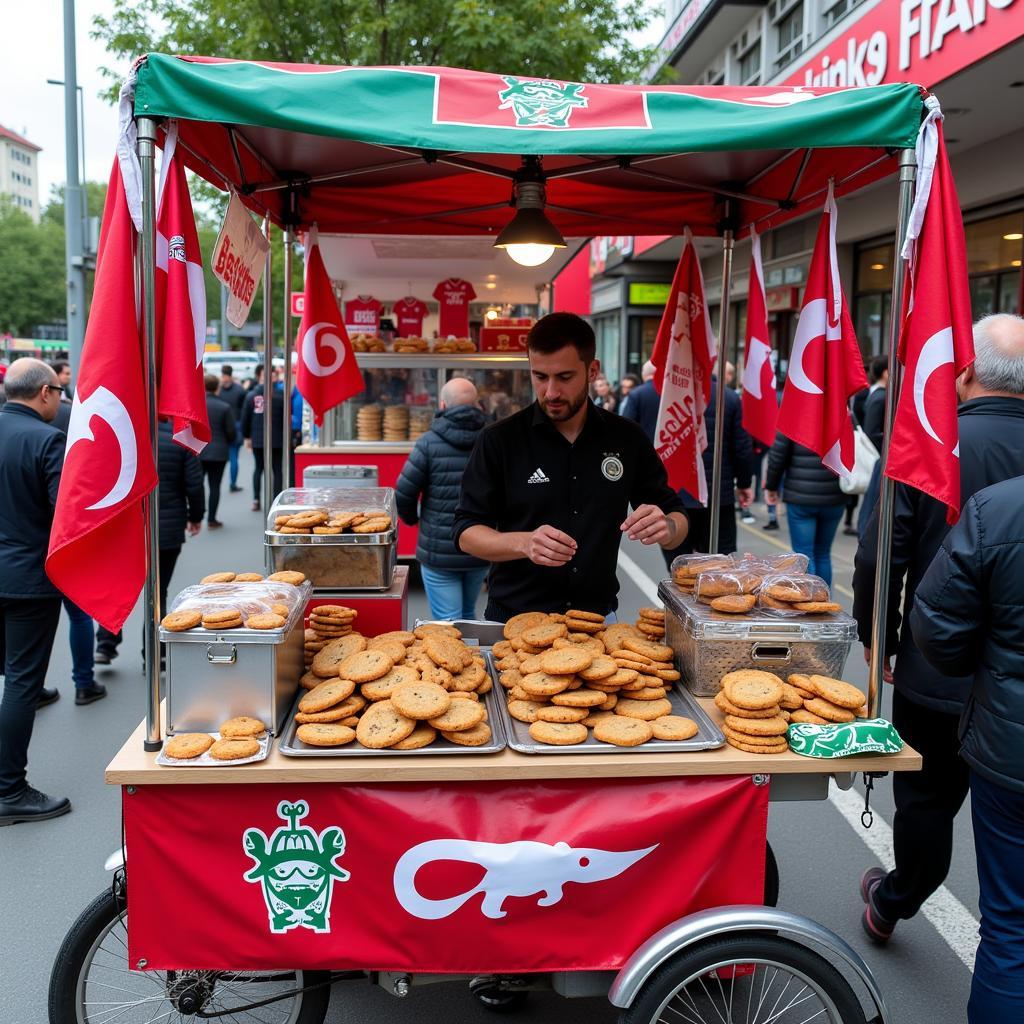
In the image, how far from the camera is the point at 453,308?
1082 centimetres

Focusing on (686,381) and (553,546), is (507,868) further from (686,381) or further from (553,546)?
(686,381)

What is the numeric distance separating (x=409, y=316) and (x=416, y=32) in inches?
217

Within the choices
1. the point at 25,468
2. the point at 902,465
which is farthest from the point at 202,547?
the point at 902,465

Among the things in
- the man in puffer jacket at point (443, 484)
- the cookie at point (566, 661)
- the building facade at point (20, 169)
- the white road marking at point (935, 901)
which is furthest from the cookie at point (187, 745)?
the building facade at point (20, 169)

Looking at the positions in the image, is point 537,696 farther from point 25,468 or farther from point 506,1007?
point 25,468

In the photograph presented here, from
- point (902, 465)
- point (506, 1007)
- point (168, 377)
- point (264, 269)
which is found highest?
point (264, 269)

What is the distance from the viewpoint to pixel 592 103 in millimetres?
2836

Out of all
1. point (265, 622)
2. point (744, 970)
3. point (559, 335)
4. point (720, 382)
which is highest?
point (559, 335)

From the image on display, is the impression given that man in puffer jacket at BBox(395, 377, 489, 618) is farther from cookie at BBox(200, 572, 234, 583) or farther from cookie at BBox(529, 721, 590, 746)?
cookie at BBox(529, 721, 590, 746)

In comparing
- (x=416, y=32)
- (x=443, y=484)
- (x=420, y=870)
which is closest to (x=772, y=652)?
(x=420, y=870)

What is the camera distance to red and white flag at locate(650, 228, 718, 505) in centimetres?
522

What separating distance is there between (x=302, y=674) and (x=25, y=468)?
2.59 m

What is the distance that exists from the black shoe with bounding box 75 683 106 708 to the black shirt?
3937 millimetres

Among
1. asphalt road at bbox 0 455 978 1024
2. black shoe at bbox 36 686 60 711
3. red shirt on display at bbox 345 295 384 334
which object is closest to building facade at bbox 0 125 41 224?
red shirt on display at bbox 345 295 384 334
